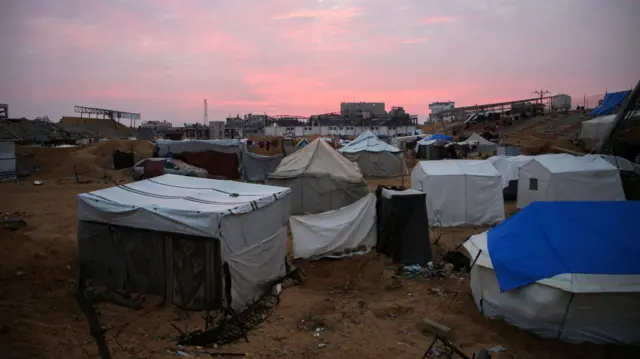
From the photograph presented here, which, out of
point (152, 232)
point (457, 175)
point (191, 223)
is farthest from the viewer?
point (457, 175)

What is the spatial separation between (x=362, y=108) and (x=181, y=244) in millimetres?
76078

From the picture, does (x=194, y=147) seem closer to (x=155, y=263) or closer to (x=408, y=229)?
(x=408, y=229)

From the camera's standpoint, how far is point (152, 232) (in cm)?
684

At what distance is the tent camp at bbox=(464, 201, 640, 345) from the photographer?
585 centimetres

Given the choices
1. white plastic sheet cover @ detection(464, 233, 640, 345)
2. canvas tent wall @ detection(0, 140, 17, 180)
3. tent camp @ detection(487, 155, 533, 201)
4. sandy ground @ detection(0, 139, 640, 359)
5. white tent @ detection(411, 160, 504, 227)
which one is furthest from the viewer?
canvas tent wall @ detection(0, 140, 17, 180)

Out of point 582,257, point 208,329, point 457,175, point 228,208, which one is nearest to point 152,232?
point 228,208

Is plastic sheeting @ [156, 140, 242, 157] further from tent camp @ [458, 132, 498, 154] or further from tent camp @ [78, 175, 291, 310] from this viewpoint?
tent camp @ [458, 132, 498, 154]

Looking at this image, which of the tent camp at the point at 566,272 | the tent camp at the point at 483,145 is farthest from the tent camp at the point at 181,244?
the tent camp at the point at 483,145

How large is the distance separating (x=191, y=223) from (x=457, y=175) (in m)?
10.1

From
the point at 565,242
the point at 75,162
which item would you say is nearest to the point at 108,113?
the point at 75,162

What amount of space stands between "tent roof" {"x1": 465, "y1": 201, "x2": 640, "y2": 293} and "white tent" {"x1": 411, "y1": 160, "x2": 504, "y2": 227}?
6.63m

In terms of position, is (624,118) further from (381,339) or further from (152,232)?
(152,232)

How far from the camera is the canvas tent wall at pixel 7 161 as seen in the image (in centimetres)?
2120

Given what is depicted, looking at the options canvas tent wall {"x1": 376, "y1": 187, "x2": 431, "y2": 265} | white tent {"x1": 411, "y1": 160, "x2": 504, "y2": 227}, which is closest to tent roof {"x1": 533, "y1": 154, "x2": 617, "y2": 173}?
white tent {"x1": 411, "y1": 160, "x2": 504, "y2": 227}
